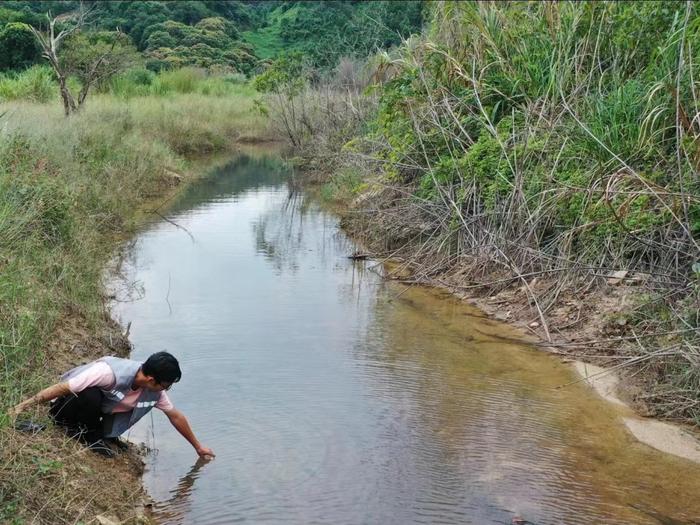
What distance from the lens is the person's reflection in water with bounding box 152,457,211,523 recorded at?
4.19 metres

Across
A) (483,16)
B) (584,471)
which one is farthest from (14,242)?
(483,16)

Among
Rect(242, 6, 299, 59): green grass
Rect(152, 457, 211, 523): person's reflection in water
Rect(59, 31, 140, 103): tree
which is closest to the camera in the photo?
Rect(152, 457, 211, 523): person's reflection in water

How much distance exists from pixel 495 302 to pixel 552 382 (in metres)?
1.90

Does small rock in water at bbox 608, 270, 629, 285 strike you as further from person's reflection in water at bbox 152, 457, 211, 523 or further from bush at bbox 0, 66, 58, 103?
bush at bbox 0, 66, 58, 103

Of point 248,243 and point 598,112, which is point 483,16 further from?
point 248,243

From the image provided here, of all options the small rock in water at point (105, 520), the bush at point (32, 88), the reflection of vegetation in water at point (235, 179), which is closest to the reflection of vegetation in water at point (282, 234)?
the reflection of vegetation in water at point (235, 179)

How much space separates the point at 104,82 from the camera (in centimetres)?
2469

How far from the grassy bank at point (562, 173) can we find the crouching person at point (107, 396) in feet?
10.8

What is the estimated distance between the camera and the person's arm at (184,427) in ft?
14.8

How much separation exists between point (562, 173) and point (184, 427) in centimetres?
509

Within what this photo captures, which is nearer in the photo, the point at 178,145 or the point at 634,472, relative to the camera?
the point at 634,472

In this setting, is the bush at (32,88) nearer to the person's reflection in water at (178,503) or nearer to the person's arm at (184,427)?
the person's arm at (184,427)

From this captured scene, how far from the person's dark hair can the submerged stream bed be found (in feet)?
2.46

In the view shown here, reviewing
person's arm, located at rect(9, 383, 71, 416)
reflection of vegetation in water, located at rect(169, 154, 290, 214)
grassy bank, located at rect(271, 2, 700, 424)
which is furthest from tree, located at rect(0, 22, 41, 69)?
person's arm, located at rect(9, 383, 71, 416)
